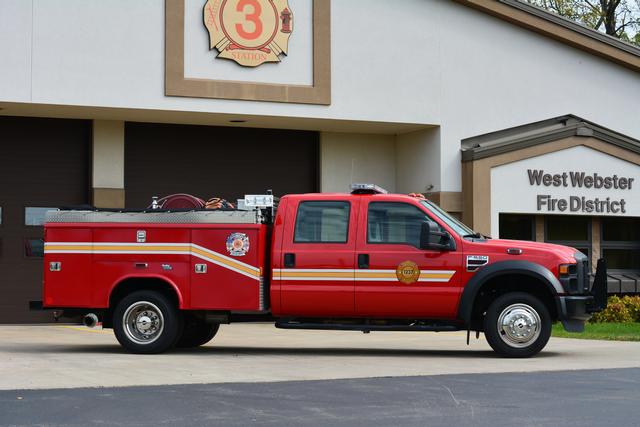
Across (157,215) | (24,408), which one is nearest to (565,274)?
(157,215)

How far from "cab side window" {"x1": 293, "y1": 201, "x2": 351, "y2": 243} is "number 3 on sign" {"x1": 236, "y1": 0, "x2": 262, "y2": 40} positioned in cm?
932

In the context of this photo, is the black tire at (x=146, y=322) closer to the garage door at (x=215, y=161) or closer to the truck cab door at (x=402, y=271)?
the truck cab door at (x=402, y=271)

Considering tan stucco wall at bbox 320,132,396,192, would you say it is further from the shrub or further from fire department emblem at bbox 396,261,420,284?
fire department emblem at bbox 396,261,420,284

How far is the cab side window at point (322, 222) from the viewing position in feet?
48.6

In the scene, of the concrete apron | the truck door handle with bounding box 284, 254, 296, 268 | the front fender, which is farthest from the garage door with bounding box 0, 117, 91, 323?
the front fender

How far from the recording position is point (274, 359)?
14.5m

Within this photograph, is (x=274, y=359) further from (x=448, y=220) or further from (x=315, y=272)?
(x=448, y=220)

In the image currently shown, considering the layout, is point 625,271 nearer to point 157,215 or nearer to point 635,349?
point 635,349

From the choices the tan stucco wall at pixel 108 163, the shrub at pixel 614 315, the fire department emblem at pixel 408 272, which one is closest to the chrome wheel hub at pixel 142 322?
the fire department emblem at pixel 408 272

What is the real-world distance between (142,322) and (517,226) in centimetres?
1236

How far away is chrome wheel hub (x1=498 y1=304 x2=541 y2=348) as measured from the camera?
47.4ft

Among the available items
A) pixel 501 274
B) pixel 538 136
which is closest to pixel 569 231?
pixel 538 136

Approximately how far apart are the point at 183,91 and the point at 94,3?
2492mm

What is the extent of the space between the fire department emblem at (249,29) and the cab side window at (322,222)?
9016mm
